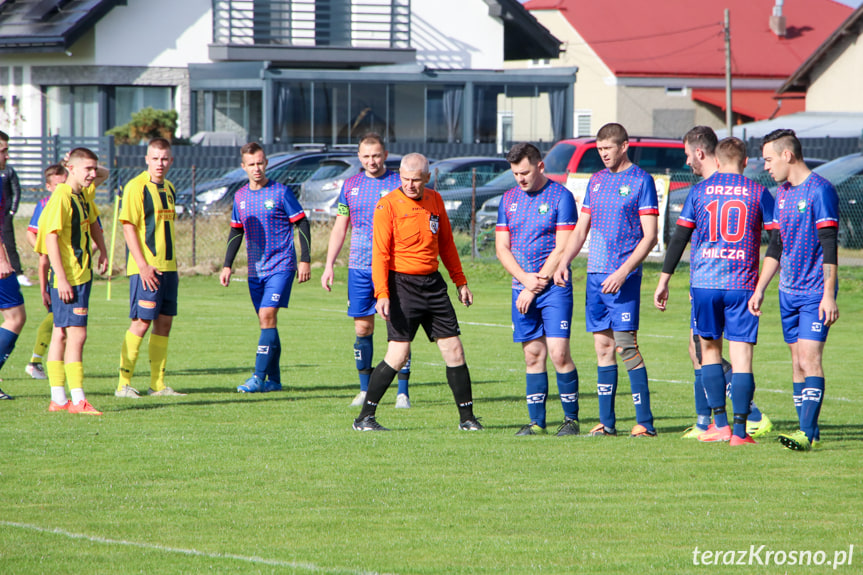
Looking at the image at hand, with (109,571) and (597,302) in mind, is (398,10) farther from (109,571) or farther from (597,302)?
(109,571)

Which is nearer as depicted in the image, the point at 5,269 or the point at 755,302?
the point at 755,302

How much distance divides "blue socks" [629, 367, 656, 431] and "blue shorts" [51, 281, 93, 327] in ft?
14.0

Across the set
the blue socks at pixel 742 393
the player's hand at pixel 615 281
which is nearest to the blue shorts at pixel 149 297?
the player's hand at pixel 615 281

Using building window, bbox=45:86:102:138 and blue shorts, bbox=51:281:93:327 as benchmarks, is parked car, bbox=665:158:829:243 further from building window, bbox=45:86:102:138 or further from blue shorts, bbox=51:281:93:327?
building window, bbox=45:86:102:138

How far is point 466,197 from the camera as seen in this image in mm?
24625

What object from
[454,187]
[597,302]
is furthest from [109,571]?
[454,187]

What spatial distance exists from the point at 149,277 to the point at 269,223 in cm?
142

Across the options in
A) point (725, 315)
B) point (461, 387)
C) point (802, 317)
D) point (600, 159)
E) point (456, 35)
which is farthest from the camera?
point (456, 35)

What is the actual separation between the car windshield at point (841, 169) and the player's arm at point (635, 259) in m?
16.5

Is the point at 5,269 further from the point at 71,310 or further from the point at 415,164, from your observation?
the point at 415,164

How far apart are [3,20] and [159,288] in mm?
33130

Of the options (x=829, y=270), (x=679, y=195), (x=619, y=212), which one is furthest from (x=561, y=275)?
(x=679, y=195)

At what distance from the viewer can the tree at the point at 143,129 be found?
3581cm

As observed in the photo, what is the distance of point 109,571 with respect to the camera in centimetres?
520
